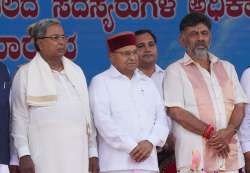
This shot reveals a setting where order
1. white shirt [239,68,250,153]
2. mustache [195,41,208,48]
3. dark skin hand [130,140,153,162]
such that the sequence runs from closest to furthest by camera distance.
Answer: dark skin hand [130,140,153,162], mustache [195,41,208,48], white shirt [239,68,250,153]

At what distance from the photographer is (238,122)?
593 centimetres

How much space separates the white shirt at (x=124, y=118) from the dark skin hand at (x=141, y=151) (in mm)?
28

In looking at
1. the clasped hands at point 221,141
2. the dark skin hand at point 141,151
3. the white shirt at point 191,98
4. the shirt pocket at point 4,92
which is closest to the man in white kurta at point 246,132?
the white shirt at point 191,98

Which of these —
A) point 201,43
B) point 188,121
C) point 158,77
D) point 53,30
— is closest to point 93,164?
point 188,121

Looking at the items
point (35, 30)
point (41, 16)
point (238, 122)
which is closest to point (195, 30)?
point (238, 122)

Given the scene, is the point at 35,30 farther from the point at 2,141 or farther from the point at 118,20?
the point at 118,20

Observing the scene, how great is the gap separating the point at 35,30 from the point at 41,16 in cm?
137

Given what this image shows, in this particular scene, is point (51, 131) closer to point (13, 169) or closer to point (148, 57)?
point (13, 169)

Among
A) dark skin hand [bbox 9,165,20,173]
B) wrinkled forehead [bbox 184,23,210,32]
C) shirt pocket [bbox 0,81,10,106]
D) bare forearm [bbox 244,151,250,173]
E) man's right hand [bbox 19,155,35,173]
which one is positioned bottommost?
bare forearm [bbox 244,151,250,173]

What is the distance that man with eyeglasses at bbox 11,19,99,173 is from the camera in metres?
5.56

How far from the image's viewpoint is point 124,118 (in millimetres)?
5742

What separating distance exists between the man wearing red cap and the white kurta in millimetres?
204

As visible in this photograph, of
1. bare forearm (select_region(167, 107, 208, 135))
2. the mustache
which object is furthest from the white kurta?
the mustache

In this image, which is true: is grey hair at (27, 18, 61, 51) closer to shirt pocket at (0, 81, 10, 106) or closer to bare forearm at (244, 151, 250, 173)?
shirt pocket at (0, 81, 10, 106)
